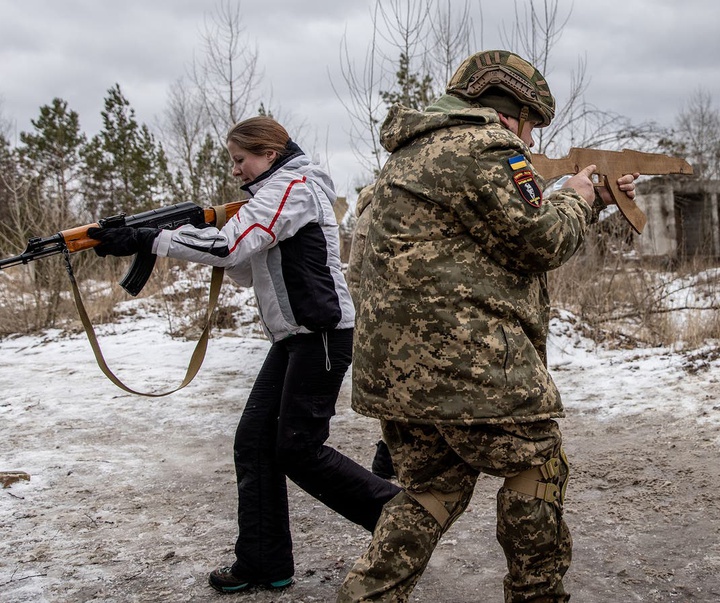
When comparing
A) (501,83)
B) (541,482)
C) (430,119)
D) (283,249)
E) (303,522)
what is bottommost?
(303,522)

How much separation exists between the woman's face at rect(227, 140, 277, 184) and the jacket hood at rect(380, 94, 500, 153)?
748 mm

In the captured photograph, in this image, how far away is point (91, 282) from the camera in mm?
12039

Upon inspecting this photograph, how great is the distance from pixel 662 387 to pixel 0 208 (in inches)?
576

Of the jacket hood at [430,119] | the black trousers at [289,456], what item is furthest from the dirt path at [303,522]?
the jacket hood at [430,119]

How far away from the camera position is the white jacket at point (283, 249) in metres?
2.69

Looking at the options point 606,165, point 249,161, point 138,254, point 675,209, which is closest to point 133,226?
point 138,254

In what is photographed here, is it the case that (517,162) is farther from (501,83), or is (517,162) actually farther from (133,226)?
(133,226)

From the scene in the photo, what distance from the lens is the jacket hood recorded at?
2.05 meters

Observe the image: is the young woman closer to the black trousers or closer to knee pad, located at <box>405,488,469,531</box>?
the black trousers

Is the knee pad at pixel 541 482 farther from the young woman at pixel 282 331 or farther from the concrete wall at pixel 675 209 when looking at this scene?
the concrete wall at pixel 675 209

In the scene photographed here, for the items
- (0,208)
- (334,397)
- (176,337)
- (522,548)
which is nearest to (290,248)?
(334,397)

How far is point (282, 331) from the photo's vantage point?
2.78 m

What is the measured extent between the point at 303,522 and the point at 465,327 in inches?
78.7

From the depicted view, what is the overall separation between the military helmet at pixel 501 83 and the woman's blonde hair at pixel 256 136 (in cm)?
89
